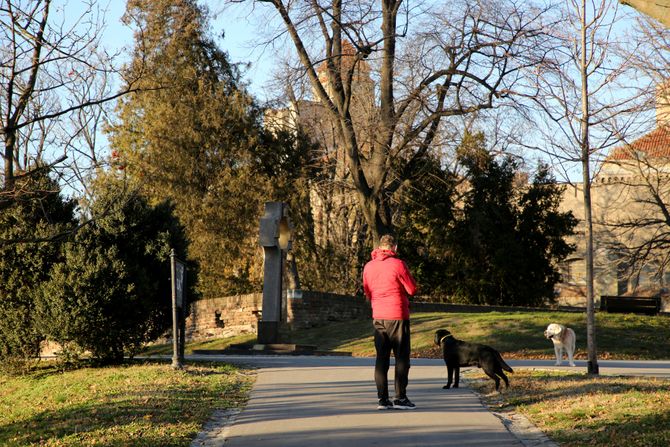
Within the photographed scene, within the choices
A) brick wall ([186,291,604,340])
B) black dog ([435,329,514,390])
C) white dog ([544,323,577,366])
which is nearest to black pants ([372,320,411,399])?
black dog ([435,329,514,390])

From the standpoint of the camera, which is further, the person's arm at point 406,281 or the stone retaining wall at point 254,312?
the stone retaining wall at point 254,312

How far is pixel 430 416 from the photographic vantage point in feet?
31.0

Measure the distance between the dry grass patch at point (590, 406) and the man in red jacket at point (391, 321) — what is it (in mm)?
1261

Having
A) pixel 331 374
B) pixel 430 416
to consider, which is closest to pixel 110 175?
pixel 331 374

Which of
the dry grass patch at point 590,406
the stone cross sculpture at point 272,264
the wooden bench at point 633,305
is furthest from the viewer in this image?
the wooden bench at point 633,305

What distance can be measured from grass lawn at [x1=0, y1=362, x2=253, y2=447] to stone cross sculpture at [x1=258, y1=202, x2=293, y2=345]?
646 cm

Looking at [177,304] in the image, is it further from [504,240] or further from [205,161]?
[504,240]

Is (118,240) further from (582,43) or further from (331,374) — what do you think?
(582,43)

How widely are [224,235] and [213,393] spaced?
24.8 meters

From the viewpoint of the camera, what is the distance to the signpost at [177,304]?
14.6 m

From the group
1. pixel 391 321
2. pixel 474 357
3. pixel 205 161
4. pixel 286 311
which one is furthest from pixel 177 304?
pixel 205 161

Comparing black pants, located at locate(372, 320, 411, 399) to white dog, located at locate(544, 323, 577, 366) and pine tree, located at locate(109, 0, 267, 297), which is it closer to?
white dog, located at locate(544, 323, 577, 366)

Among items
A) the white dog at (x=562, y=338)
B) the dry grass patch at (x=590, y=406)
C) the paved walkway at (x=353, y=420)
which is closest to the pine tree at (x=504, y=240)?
the white dog at (x=562, y=338)

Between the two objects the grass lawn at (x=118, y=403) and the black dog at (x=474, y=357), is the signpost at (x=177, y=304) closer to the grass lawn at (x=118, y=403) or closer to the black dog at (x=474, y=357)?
the grass lawn at (x=118, y=403)
